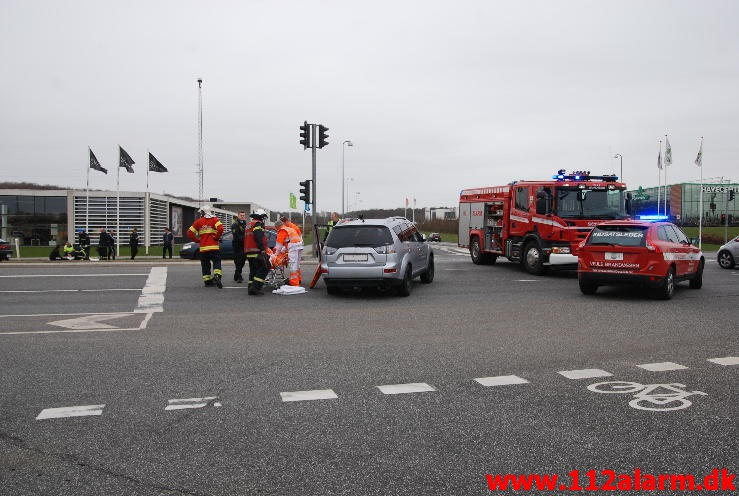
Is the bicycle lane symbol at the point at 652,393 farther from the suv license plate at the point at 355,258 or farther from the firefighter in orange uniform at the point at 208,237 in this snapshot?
the firefighter in orange uniform at the point at 208,237

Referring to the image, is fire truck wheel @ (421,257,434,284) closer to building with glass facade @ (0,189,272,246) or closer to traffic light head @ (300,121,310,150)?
traffic light head @ (300,121,310,150)

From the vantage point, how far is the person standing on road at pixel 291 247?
47.5 ft

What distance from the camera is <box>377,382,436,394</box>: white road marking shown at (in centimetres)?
571

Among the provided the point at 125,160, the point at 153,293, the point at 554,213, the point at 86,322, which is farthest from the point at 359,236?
the point at 125,160

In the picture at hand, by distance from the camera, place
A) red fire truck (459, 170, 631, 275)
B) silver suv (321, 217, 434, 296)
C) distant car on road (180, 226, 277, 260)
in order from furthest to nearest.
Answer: distant car on road (180, 226, 277, 260), red fire truck (459, 170, 631, 275), silver suv (321, 217, 434, 296)

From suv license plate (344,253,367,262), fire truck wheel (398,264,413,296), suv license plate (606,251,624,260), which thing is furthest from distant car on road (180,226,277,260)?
suv license plate (606,251,624,260)

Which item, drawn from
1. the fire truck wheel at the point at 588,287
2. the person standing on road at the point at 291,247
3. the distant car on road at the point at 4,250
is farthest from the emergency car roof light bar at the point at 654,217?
the distant car on road at the point at 4,250

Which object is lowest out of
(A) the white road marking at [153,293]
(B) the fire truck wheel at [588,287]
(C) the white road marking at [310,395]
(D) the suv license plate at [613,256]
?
(C) the white road marking at [310,395]

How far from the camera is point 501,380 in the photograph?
20.1 feet

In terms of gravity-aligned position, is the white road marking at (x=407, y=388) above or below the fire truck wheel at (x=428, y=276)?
below

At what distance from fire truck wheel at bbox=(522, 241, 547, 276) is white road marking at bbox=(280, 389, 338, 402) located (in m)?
12.9

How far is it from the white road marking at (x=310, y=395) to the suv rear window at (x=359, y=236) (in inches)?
296

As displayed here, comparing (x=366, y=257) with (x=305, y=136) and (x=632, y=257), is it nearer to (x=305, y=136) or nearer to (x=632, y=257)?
(x=632, y=257)

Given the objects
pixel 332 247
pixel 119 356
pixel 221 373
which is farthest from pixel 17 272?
pixel 221 373
